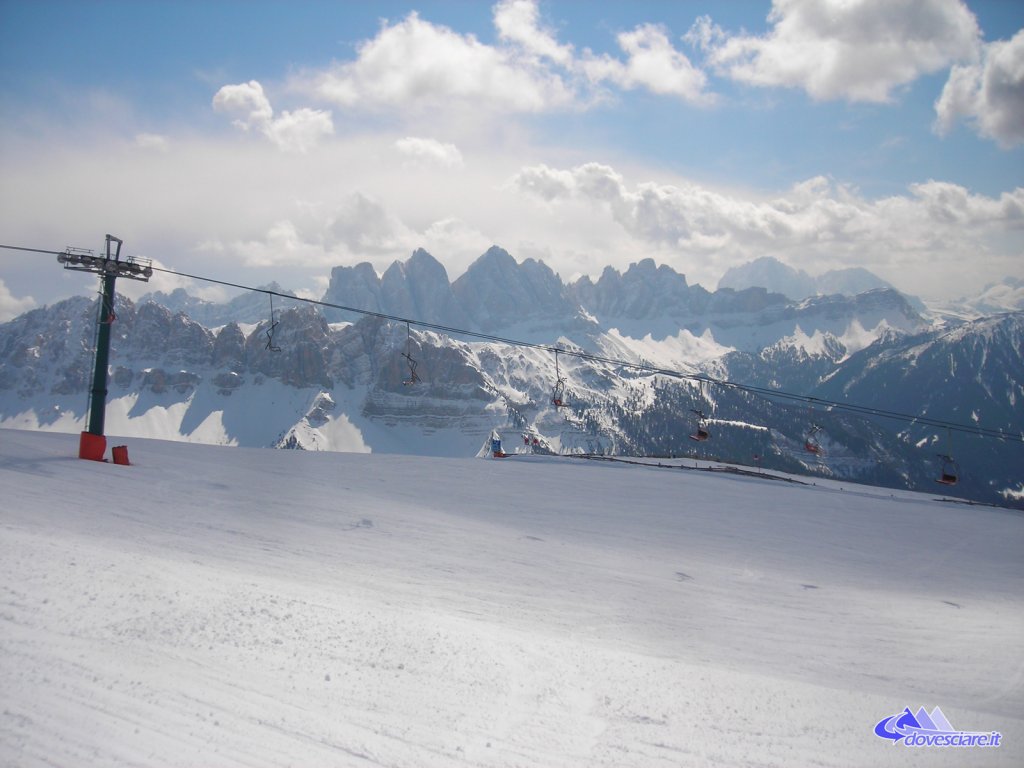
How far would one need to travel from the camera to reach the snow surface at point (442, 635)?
27.4 feet

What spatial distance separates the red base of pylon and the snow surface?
392mm

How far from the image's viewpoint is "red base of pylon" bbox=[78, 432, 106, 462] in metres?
20.8

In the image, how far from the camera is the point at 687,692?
1034cm

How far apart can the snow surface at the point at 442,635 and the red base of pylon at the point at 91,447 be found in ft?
1.29

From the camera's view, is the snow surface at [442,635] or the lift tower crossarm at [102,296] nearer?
the snow surface at [442,635]

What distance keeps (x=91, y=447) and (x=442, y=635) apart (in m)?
15.5

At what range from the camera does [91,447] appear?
69.0 ft

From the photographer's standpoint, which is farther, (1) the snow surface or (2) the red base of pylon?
(2) the red base of pylon

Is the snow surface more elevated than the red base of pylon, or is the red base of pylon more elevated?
the red base of pylon

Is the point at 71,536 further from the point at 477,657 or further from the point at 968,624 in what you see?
the point at 968,624

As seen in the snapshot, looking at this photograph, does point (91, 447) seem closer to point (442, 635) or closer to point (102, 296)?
point (102, 296)

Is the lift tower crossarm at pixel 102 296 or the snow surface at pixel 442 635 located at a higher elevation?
the lift tower crossarm at pixel 102 296

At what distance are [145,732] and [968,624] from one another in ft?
53.2

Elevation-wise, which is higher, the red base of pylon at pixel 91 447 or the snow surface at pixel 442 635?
the red base of pylon at pixel 91 447
